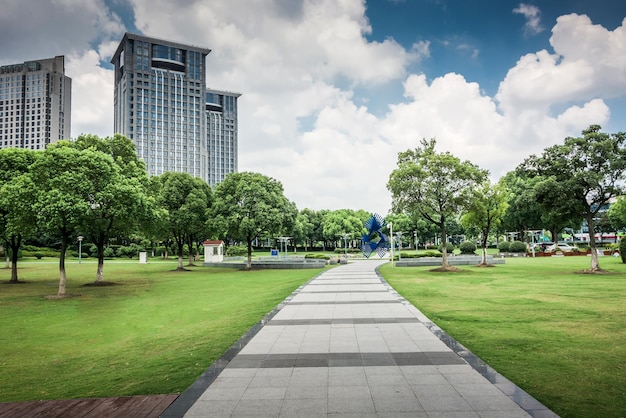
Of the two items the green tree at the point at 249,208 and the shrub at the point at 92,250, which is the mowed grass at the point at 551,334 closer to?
the green tree at the point at 249,208

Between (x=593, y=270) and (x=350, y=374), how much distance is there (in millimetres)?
23860

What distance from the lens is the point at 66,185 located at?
17.8m

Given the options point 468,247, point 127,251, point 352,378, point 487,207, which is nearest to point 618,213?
point 468,247

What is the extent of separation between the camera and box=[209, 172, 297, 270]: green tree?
113 ft

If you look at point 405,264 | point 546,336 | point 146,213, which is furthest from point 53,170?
point 405,264

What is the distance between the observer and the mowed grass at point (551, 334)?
19.0ft

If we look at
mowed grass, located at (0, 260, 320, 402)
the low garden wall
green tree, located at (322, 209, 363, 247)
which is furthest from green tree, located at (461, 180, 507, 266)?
green tree, located at (322, 209, 363, 247)

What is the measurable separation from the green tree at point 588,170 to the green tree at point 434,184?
4937 millimetres

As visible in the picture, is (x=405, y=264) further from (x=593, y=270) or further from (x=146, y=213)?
(x=146, y=213)

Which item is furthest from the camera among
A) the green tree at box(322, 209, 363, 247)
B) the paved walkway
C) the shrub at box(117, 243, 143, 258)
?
the green tree at box(322, 209, 363, 247)

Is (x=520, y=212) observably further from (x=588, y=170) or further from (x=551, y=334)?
(x=551, y=334)

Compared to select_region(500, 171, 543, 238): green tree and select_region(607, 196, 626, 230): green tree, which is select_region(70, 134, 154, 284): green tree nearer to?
select_region(500, 171, 543, 238): green tree

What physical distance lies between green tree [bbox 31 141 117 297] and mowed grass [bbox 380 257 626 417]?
1480 cm

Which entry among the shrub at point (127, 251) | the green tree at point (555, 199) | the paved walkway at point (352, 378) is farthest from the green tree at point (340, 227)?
the paved walkway at point (352, 378)
